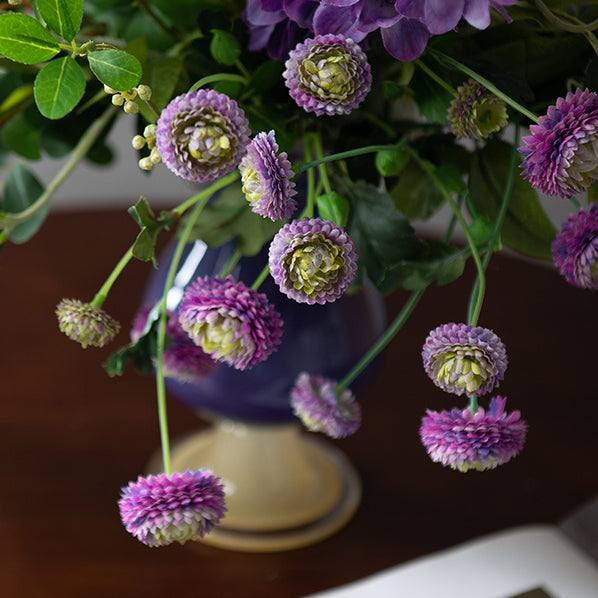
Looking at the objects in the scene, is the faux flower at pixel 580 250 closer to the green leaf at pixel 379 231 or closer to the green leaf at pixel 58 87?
the green leaf at pixel 379 231

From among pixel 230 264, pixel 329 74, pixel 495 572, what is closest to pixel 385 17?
pixel 329 74

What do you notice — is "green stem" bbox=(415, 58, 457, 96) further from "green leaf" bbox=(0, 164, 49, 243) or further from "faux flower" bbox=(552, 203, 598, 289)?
"green leaf" bbox=(0, 164, 49, 243)

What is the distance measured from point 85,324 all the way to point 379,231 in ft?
0.36

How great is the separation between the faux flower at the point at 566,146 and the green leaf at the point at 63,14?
131 millimetres

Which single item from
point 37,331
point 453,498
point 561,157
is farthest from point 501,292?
point 561,157

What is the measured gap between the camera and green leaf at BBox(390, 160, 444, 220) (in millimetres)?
358

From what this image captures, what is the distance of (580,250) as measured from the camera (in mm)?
283

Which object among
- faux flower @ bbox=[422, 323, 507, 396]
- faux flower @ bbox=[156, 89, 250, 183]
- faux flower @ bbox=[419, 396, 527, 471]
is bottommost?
faux flower @ bbox=[419, 396, 527, 471]

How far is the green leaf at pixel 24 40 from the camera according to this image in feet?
0.83

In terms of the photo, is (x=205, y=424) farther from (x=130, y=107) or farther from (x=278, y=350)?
(x=130, y=107)

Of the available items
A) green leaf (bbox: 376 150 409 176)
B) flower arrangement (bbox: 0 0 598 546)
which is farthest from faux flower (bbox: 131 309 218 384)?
green leaf (bbox: 376 150 409 176)

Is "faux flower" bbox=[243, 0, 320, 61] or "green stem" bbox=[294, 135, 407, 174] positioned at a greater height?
"faux flower" bbox=[243, 0, 320, 61]

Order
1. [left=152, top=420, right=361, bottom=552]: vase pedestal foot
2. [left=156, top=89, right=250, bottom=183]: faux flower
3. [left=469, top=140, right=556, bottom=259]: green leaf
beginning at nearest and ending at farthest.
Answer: [left=156, top=89, right=250, bottom=183]: faux flower
[left=469, top=140, right=556, bottom=259]: green leaf
[left=152, top=420, right=361, bottom=552]: vase pedestal foot

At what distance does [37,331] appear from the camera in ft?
2.07
